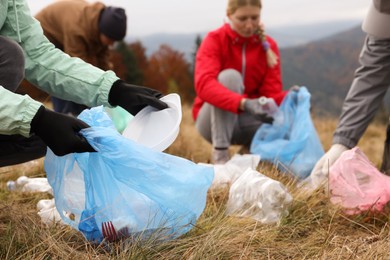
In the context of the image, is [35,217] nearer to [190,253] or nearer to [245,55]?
[190,253]

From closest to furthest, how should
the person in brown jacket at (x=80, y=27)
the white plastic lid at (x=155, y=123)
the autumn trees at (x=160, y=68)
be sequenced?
the white plastic lid at (x=155, y=123) < the person in brown jacket at (x=80, y=27) < the autumn trees at (x=160, y=68)

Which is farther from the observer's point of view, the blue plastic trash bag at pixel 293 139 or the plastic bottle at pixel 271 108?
the plastic bottle at pixel 271 108

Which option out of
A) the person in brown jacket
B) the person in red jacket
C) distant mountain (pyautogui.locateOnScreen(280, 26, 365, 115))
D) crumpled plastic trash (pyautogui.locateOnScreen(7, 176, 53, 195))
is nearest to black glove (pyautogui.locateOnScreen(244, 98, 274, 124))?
the person in red jacket

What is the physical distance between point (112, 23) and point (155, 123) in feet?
6.39

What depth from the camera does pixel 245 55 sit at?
10.3 feet

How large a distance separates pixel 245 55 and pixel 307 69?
107905 millimetres

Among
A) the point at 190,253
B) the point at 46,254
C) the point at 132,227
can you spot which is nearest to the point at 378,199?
the point at 190,253

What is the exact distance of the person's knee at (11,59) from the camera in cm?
157

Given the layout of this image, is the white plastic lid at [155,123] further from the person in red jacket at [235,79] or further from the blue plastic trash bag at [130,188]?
the person in red jacket at [235,79]

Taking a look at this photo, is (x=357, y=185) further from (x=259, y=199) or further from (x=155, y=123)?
(x=155, y=123)

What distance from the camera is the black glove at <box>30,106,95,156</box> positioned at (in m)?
1.25

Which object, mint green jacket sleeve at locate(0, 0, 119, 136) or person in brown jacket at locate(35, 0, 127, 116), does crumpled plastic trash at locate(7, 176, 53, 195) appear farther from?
person in brown jacket at locate(35, 0, 127, 116)

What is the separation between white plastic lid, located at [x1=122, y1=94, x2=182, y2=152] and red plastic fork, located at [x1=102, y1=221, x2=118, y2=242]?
0.24m

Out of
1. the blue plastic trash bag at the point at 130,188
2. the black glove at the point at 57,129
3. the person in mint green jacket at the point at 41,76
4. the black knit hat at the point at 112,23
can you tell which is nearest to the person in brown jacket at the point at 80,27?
the black knit hat at the point at 112,23
